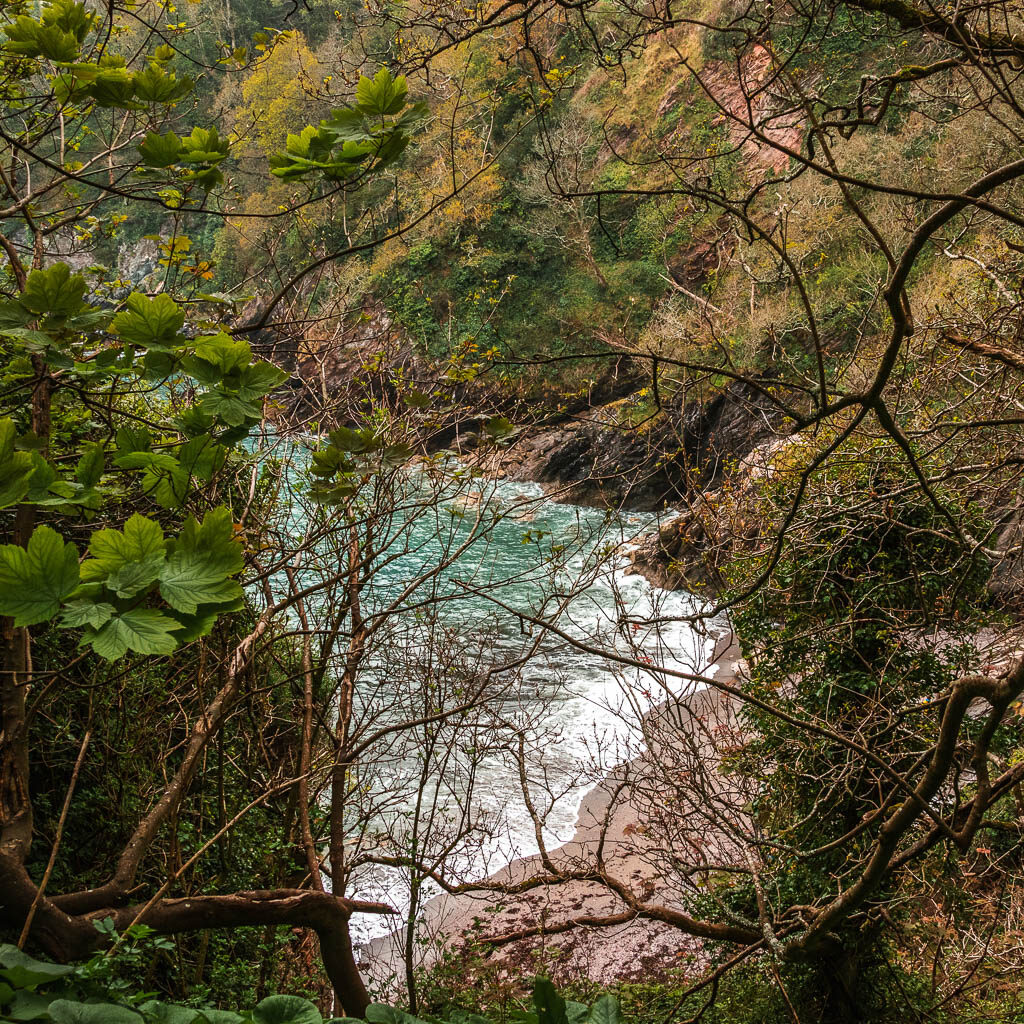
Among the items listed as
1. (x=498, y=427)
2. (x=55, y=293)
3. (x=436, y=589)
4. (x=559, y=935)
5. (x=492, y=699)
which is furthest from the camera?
(x=559, y=935)

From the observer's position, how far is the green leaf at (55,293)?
48.6 inches

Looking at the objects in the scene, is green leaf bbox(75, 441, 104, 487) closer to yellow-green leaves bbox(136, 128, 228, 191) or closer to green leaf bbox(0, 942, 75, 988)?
yellow-green leaves bbox(136, 128, 228, 191)

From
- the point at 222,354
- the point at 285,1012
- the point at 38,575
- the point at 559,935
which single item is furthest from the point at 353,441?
the point at 559,935

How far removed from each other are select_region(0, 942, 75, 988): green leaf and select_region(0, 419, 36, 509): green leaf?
2.18 feet

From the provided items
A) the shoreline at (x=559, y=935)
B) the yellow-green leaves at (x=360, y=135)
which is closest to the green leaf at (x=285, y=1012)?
the yellow-green leaves at (x=360, y=135)

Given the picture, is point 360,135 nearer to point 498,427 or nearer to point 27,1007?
point 498,427

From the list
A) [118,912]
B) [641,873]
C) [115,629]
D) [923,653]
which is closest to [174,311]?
[115,629]

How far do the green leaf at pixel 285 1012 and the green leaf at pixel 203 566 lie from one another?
619 millimetres

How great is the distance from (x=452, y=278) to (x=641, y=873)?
2201 centimetres

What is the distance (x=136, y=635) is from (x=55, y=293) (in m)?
0.67

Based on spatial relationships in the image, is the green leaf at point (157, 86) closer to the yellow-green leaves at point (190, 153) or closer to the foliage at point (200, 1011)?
the yellow-green leaves at point (190, 153)

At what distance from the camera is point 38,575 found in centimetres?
88

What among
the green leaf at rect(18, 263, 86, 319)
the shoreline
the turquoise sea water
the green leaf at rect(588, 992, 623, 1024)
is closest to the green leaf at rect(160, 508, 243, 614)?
the green leaf at rect(18, 263, 86, 319)

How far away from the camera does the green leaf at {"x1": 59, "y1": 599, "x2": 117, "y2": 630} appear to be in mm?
844
